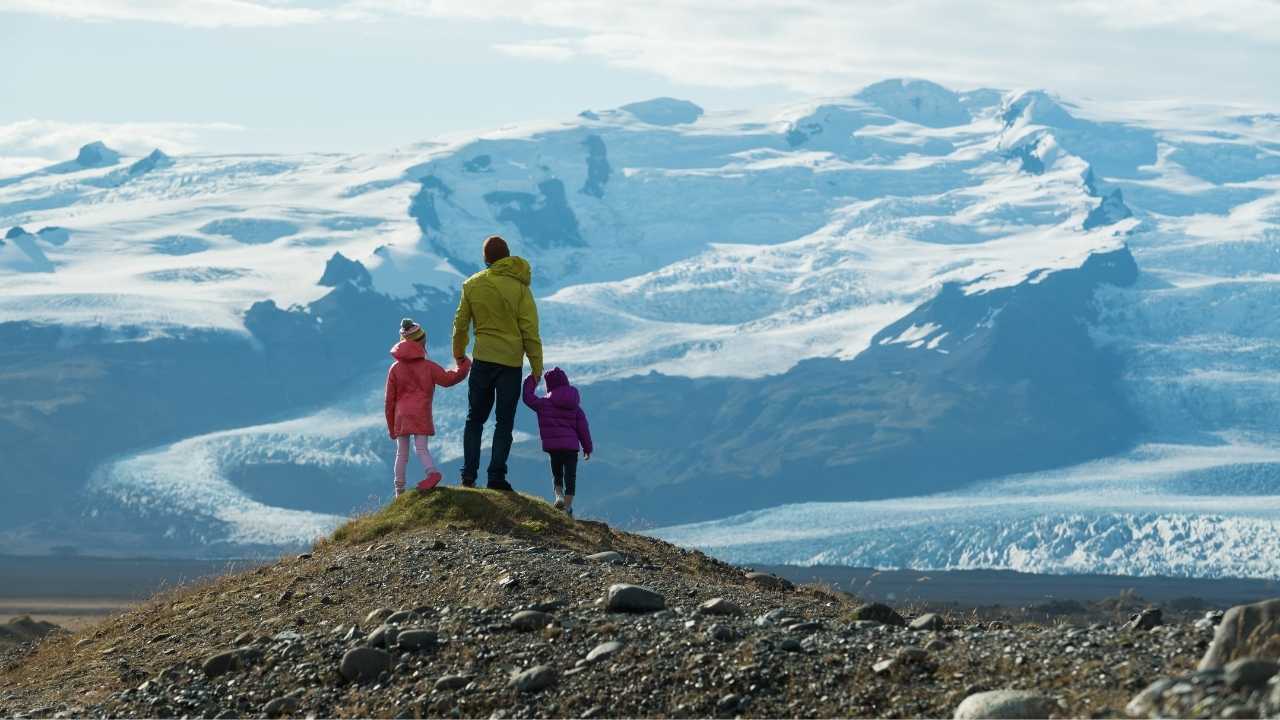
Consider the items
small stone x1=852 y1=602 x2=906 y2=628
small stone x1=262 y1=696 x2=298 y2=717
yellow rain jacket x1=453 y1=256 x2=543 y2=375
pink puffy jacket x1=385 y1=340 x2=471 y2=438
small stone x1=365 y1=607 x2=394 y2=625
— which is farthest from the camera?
pink puffy jacket x1=385 y1=340 x2=471 y2=438

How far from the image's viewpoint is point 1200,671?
1002cm

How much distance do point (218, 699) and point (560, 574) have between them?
127 inches

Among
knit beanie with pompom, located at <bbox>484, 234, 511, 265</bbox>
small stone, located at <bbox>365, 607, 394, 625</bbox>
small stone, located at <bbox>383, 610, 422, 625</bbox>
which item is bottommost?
small stone, located at <bbox>365, 607, 394, 625</bbox>

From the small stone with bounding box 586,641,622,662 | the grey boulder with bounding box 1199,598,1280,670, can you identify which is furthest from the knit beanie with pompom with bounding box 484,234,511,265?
the grey boulder with bounding box 1199,598,1280,670

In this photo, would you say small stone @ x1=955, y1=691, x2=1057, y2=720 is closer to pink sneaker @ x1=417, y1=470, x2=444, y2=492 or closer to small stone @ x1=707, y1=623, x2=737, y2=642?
small stone @ x1=707, y1=623, x2=737, y2=642

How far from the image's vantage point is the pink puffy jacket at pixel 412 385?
1939cm

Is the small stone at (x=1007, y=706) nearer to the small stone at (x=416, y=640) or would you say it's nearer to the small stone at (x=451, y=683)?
the small stone at (x=451, y=683)

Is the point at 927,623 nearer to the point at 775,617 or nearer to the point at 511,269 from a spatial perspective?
the point at 775,617

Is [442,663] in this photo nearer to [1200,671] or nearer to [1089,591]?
[1200,671]

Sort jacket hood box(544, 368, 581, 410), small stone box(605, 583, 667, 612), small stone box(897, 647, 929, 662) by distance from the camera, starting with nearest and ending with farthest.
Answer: small stone box(897, 647, 929, 662), small stone box(605, 583, 667, 612), jacket hood box(544, 368, 581, 410)

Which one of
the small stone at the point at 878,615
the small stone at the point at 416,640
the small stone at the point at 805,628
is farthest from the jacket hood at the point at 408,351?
the small stone at the point at 805,628

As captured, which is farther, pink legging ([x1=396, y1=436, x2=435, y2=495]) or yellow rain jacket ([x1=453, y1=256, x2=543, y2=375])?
pink legging ([x1=396, y1=436, x2=435, y2=495])

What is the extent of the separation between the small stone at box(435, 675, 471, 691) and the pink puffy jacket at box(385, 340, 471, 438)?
7028 millimetres

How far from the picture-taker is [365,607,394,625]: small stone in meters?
14.7
